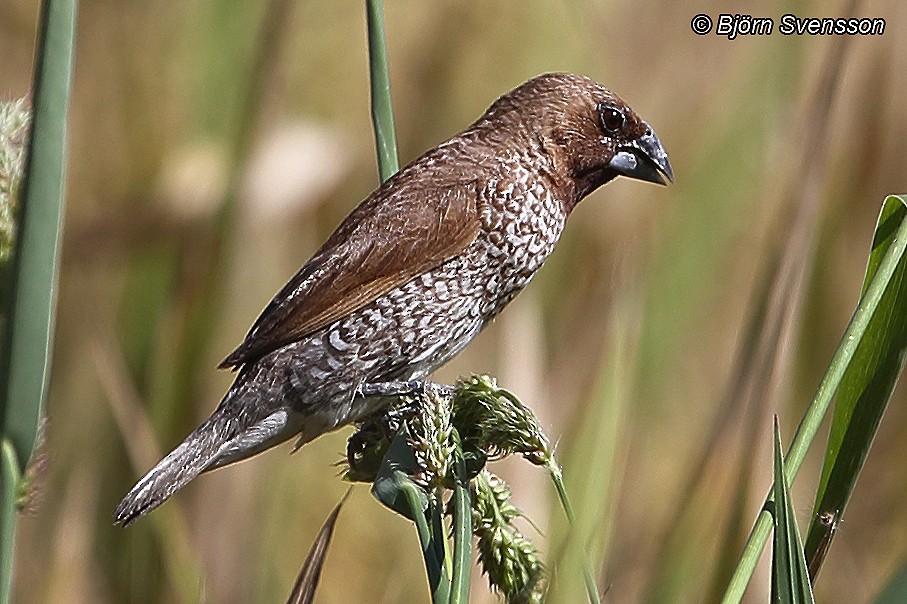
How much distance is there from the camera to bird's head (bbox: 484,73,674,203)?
2590 mm

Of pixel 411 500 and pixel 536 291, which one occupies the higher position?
pixel 536 291

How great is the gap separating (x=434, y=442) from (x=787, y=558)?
16.8 inches

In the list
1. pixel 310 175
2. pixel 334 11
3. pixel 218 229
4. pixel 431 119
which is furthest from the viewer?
pixel 334 11

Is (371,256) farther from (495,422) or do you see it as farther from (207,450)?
(495,422)

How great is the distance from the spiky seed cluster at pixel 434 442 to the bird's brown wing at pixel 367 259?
0.75 metres

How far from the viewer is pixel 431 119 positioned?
4.07 meters

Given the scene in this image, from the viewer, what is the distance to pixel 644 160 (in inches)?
102

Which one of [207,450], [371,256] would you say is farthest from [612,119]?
[207,450]

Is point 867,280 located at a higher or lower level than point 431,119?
lower

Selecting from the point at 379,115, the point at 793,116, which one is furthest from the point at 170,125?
the point at 379,115

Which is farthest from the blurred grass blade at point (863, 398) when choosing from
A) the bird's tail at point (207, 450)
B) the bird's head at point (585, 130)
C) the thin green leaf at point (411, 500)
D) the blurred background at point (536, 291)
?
the bird's tail at point (207, 450)

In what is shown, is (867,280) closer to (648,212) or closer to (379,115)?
(379,115)

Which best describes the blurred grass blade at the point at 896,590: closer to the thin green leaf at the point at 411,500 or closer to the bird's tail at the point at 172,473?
the thin green leaf at the point at 411,500

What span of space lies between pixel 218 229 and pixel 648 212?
1.75 meters
